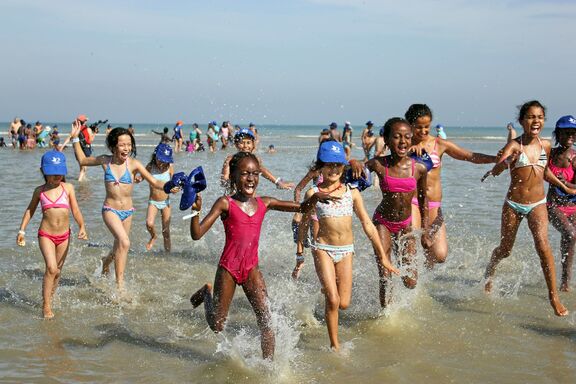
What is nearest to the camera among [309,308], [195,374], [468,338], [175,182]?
[175,182]

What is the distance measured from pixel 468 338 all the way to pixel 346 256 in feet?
4.90

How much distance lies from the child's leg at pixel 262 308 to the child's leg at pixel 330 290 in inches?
25.3

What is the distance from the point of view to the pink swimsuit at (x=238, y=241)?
207 inches

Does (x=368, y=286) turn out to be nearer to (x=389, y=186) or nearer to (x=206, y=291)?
(x=389, y=186)

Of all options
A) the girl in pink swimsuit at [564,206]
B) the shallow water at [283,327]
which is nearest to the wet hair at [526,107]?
the girl in pink swimsuit at [564,206]

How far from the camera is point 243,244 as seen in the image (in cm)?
529

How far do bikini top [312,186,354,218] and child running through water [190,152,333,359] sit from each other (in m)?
0.53

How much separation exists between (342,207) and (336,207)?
0.19ft

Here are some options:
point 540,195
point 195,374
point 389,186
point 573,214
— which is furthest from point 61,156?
point 573,214

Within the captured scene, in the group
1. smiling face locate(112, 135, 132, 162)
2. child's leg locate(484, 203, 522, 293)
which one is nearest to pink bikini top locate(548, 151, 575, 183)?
child's leg locate(484, 203, 522, 293)

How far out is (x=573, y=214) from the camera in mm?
8109

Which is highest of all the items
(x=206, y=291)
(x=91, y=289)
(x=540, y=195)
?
(x=540, y=195)

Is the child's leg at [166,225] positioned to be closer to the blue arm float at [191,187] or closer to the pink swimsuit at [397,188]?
the pink swimsuit at [397,188]

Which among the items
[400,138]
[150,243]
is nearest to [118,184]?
[150,243]
